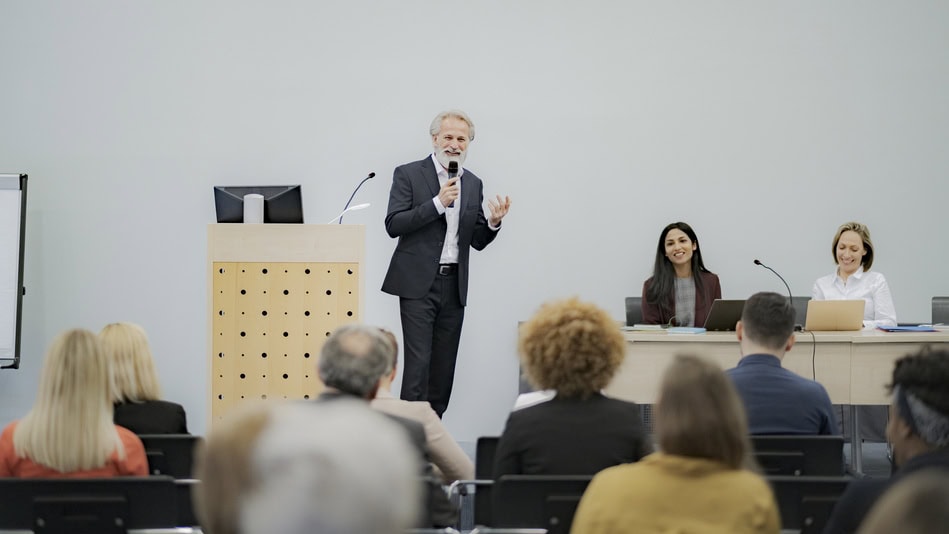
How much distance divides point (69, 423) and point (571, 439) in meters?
1.23

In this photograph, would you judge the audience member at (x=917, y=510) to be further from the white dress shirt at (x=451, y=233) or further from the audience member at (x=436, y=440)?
the white dress shirt at (x=451, y=233)

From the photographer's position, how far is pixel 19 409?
6.82 metres

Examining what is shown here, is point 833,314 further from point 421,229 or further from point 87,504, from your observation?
point 87,504

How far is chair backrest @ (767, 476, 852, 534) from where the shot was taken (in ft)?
7.58

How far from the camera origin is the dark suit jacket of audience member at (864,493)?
181cm

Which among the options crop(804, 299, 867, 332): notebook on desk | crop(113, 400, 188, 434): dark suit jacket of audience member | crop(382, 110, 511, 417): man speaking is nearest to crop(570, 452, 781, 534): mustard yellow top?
crop(113, 400, 188, 434): dark suit jacket of audience member

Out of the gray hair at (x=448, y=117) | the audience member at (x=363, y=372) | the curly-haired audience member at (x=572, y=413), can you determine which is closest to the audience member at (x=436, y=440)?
the audience member at (x=363, y=372)

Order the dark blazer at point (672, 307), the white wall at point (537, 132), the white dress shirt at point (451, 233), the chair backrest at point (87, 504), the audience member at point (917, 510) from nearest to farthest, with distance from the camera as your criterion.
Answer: the audience member at point (917, 510) → the chair backrest at point (87, 504) → the white dress shirt at point (451, 233) → the dark blazer at point (672, 307) → the white wall at point (537, 132)

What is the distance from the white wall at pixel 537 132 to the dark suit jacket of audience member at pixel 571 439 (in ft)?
13.7

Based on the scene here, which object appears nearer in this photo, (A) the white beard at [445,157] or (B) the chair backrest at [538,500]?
(B) the chair backrest at [538,500]

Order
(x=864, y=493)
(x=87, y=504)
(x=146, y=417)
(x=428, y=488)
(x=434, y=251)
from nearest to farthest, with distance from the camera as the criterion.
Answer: (x=864, y=493) < (x=87, y=504) < (x=428, y=488) < (x=146, y=417) < (x=434, y=251)

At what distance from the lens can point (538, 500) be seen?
7.37 ft

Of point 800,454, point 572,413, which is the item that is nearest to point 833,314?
point 800,454

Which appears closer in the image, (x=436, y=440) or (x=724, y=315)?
(x=436, y=440)
